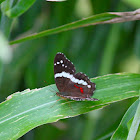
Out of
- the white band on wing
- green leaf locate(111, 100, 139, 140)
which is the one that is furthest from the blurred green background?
green leaf locate(111, 100, 139, 140)

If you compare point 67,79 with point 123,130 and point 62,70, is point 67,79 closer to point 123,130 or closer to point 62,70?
point 62,70

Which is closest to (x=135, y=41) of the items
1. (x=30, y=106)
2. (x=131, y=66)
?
(x=131, y=66)

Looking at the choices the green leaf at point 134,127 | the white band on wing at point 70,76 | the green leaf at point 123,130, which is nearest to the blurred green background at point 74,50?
the white band on wing at point 70,76

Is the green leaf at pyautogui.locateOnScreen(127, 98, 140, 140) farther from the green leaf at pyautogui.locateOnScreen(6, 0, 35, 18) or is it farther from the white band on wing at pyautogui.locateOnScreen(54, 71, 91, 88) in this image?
the green leaf at pyautogui.locateOnScreen(6, 0, 35, 18)

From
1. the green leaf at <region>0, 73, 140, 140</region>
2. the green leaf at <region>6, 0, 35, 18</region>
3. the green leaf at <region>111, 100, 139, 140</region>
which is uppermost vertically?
the green leaf at <region>6, 0, 35, 18</region>

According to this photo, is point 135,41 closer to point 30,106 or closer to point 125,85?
point 125,85

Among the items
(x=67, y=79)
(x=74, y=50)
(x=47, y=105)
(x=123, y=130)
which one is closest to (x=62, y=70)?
(x=67, y=79)

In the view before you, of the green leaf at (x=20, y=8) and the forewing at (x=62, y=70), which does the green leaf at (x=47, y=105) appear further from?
the green leaf at (x=20, y=8)
